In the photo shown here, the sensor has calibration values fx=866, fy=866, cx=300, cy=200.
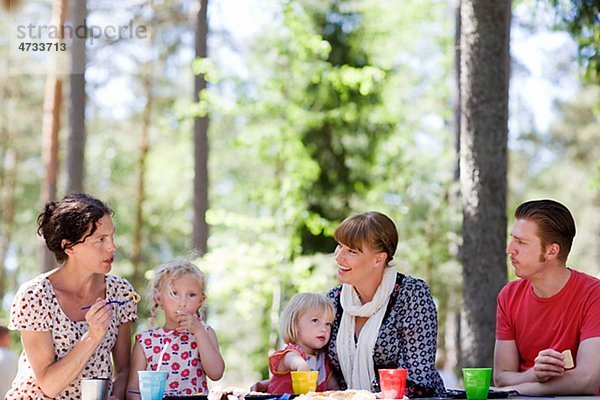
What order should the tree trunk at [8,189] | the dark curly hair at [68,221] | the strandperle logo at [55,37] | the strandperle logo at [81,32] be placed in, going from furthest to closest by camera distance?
the tree trunk at [8,189], the strandperle logo at [55,37], the strandperle logo at [81,32], the dark curly hair at [68,221]

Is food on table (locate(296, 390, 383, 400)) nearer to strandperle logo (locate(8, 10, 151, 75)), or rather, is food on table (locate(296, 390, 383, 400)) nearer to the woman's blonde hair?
the woman's blonde hair

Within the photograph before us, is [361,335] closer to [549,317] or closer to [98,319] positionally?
[549,317]

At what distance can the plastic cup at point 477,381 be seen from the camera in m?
2.81

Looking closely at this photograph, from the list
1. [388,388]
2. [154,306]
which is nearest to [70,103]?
[154,306]

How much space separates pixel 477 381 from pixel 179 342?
45.6 inches

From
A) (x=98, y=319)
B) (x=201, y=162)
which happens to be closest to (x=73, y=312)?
(x=98, y=319)

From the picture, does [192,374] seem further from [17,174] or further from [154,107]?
[17,174]

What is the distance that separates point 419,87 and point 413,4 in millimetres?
2836

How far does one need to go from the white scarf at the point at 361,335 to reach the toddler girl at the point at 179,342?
0.49m

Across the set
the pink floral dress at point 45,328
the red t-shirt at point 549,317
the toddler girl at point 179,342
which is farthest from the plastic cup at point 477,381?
the pink floral dress at point 45,328

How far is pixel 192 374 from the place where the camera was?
3.32 m

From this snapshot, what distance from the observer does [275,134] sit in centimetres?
1163

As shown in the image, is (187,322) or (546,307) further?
(546,307)

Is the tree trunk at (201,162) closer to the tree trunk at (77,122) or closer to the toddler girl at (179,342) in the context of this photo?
the tree trunk at (77,122)
